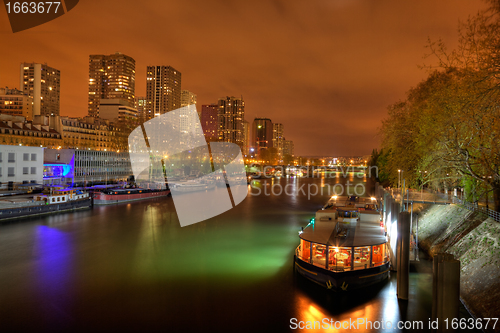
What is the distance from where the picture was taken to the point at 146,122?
63188 millimetres

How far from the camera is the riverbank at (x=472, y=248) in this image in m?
8.35

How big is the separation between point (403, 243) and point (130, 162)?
184ft

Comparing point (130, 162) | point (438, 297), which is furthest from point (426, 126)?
point (130, 162)

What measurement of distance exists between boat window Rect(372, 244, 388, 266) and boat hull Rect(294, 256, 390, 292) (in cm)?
22

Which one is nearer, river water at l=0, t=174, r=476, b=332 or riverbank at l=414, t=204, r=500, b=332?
riverbank at l=414, t=204, r=500, b=332

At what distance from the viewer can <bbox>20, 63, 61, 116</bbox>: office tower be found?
366ft

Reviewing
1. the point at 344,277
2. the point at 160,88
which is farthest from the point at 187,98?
the point at 344,277

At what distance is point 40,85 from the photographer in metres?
113

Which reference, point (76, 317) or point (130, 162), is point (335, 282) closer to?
point (76, 317)

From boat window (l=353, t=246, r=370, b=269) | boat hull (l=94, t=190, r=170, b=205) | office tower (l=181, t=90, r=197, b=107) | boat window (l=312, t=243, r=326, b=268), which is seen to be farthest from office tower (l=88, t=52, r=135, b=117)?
boat window (l=353, t=246, r=370, b=269)

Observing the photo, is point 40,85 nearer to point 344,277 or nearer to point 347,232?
point 347,232

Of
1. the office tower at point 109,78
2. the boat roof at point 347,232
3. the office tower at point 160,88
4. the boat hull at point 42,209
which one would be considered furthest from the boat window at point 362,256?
the office tower at point 160,88

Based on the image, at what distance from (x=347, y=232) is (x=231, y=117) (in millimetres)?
145766

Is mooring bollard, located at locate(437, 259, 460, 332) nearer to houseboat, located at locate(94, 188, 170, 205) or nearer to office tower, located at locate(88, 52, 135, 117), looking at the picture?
houseboat, located at locate(94, 188, 170, 205)
